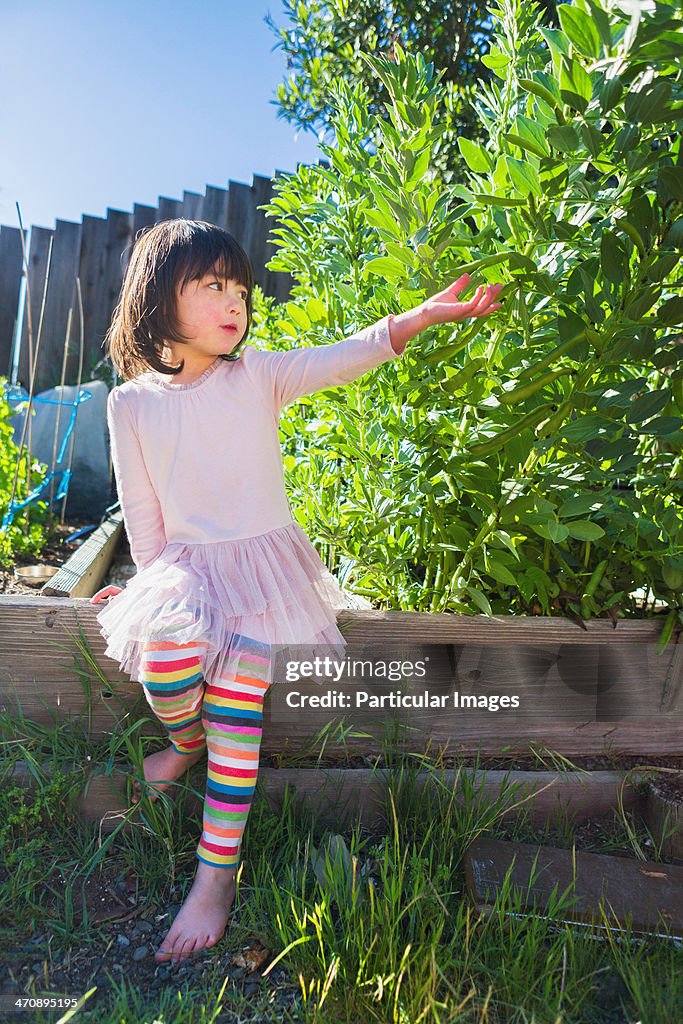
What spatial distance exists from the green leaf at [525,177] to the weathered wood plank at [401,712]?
2.76 feet

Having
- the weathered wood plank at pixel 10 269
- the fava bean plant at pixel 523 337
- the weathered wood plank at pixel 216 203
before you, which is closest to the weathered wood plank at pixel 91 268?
the weathered wood plank at pixel 10 269

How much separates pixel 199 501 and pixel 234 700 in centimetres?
38

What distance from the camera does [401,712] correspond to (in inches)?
68.2

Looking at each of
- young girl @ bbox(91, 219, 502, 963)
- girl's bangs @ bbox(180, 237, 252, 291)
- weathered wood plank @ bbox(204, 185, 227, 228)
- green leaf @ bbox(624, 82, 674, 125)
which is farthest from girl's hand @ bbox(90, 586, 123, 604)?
weathered wood plank @ bbox(204, 185, 227, 228)

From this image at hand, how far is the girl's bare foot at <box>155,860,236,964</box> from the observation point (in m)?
1.30

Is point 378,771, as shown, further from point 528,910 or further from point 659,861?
point 659,861

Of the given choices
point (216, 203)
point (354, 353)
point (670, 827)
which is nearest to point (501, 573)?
point (354, 353)

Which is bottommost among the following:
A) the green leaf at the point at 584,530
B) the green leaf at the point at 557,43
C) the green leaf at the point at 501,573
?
the green leaf at the point at 501,573

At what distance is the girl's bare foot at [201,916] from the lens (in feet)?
4.25

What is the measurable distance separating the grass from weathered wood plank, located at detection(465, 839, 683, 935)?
3cm

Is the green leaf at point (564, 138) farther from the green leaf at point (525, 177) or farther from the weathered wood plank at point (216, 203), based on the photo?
the weathered wood plank at point (216, 203)

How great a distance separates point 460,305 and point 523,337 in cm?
21

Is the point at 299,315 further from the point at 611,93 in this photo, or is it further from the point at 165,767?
the point at 165,767

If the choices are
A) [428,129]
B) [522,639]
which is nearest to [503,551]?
[522,639]
